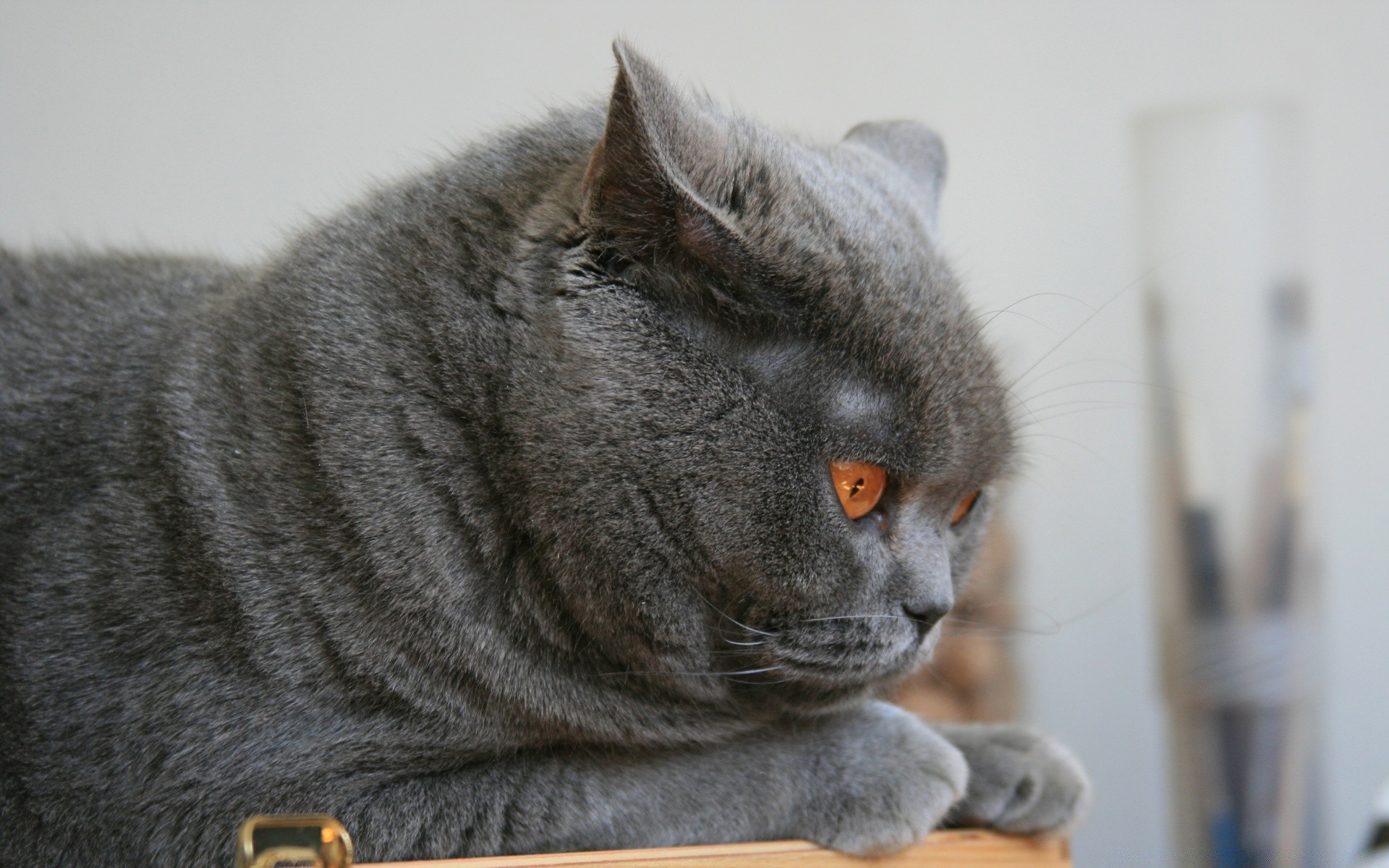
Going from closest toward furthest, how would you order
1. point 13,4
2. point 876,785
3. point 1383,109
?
point 876,785, point 13,4, point 1383,109

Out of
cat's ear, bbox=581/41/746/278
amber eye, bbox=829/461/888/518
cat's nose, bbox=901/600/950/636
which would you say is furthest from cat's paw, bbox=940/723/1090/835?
cat's ear, bbox=581/41/746/278

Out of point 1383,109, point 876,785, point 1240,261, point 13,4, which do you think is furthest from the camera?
point 1383,109

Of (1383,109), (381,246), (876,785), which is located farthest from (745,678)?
(1383,109)

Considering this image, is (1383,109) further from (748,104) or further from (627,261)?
(627,261)

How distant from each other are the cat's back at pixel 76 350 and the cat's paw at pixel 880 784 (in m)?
0.54

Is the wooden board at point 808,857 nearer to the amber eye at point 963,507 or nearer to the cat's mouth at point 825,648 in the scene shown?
the cat's mouth at point 825,648

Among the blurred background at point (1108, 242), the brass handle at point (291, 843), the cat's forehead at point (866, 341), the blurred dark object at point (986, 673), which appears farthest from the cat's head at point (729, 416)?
the blurred background at point (1108, 242)

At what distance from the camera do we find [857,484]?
71cm

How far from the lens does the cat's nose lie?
2.42 ft

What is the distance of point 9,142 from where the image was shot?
1.40 metres

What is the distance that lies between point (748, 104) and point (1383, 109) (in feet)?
3.90

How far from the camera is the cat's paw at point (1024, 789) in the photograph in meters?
0.81

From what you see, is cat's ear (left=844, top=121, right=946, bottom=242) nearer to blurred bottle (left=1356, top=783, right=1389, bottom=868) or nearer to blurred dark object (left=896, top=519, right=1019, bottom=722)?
blurred dark object (left=896, top=519, right=1019, bottom=722)

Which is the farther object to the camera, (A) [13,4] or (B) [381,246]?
(A) [13,4]
